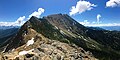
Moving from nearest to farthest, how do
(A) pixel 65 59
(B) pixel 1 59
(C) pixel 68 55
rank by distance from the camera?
(B) pixel 1 59 → (A) pixel 65 59 → (C) pixel 68 55

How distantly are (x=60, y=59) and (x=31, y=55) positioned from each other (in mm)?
23099

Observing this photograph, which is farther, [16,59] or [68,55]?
[68,55]

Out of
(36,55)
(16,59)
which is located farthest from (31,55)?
(16,59)

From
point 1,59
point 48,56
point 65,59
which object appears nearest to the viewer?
point 1,59

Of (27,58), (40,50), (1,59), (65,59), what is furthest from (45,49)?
(1,59)

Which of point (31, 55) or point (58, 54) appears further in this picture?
point (58, 54)

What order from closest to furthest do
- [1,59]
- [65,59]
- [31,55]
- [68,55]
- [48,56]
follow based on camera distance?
[1,59] < [31,55] < [48,56] < [65,59] < [68,55]

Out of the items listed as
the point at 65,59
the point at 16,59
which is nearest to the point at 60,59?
the point at 65,59

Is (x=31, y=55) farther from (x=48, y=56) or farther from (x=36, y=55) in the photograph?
(x=48, y=56)

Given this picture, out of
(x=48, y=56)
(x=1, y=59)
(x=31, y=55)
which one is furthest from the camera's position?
(x=48, y=56)

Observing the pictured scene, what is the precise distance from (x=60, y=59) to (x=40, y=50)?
46.5 ft

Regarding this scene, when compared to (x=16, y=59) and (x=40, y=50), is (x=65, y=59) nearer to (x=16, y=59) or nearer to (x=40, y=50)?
(x=40, y=50)

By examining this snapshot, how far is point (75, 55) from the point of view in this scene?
143m

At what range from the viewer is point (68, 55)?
13900 centimetres
